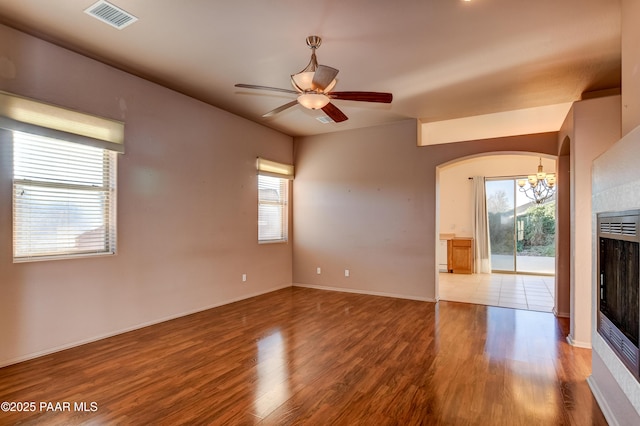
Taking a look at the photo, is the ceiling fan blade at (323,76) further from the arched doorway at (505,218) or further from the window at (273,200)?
the arched doorway at (505,218)

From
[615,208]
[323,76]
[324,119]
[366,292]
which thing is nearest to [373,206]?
[366,292]

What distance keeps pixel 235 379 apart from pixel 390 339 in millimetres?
1829

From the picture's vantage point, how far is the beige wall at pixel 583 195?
3506mm

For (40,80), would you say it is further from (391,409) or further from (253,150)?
(391,409)

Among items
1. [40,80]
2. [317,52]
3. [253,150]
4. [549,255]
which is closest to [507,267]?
[549,255]

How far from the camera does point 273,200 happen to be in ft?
21.4

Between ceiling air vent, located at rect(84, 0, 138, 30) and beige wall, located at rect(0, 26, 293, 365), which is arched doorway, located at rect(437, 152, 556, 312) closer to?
beige wall, located at rect(0, 26, 293, 365)

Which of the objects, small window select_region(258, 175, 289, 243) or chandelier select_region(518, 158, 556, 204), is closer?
small window select_region(258, 175, 289, 243)

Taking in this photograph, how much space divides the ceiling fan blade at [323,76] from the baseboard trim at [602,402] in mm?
3156

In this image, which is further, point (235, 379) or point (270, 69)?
point (270, 69)

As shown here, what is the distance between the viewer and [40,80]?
3.20m

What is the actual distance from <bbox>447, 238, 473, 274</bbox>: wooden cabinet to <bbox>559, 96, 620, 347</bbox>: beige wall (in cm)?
465

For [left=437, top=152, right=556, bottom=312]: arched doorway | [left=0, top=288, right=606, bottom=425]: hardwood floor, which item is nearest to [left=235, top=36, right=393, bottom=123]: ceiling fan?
[left=0, top=288, right=606, bottom=425]: hardwood floor

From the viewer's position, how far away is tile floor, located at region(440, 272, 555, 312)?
539 centimetres
